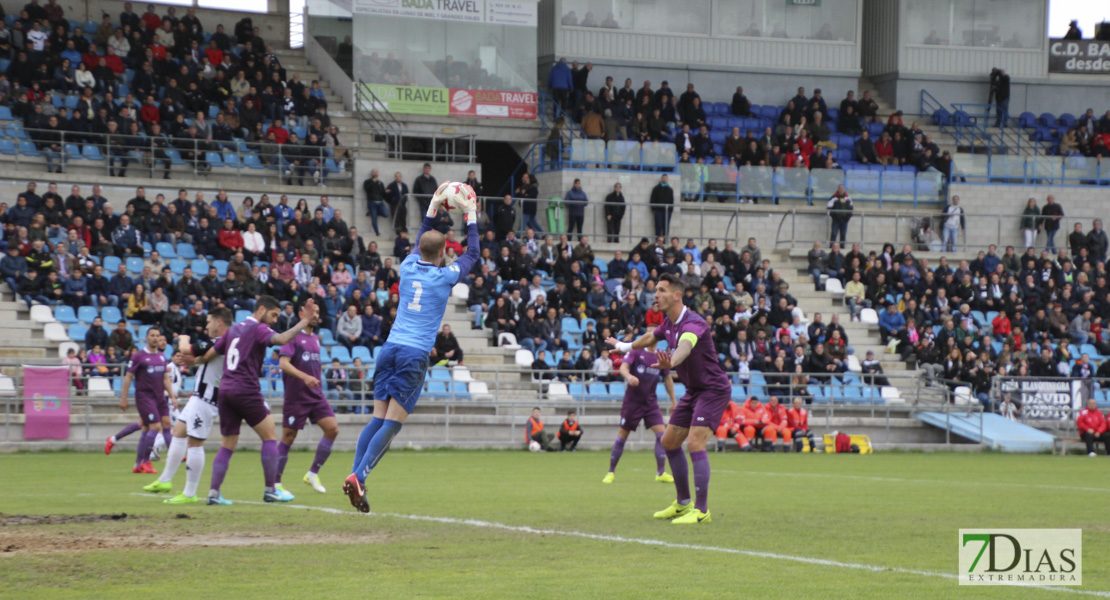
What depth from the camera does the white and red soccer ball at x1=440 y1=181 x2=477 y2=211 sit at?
9336 mm

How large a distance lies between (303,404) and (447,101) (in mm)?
22948

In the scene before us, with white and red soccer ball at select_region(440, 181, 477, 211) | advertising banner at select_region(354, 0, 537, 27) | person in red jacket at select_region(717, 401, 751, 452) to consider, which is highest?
advertising banner at select_region(354, 0, 537, 27)

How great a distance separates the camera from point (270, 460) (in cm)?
1288

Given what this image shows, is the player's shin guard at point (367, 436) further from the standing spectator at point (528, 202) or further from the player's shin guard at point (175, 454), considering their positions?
the standing spectator at point (528, 202)

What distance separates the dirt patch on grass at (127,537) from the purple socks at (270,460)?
90.9 inches

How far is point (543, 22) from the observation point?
40094 mm

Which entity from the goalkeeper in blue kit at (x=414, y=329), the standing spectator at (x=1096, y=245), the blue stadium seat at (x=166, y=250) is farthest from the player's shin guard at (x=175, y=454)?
the standing spectator at (x=1096, y=245)

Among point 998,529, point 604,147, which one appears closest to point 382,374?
point 998,529

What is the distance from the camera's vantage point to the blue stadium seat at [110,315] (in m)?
25.4

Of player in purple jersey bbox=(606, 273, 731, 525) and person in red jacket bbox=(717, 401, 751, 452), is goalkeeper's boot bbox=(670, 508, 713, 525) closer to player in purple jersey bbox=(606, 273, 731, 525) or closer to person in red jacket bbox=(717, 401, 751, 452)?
player in purple jersey bbox=(606, 273, 731, 525)

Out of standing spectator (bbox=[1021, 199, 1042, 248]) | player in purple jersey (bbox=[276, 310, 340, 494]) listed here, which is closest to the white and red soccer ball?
player in purple jersey (bbox=[276, 310, 340, 494])

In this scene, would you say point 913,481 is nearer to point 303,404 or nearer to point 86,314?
point 303,404

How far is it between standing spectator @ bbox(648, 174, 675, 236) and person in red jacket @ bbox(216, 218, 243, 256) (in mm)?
11725

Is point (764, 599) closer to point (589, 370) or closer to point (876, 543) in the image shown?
point (876, 543)
